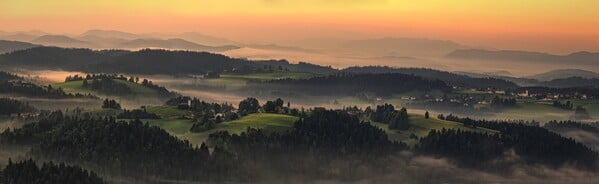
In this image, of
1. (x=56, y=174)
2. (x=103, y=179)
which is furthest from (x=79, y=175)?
(x=103, y=179)

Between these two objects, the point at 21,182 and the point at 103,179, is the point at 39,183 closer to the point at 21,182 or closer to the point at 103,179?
the point at 21,182

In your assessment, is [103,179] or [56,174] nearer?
[56,174]

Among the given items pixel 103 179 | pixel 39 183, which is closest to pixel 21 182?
pixel 39 183

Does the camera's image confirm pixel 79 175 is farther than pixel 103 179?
No

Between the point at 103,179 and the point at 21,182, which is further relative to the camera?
the point at 103,179
